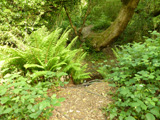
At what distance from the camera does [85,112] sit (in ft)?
5.57

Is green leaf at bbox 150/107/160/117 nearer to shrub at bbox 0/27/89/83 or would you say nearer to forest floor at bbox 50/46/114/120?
forest floor at bbox 50/46/114/120

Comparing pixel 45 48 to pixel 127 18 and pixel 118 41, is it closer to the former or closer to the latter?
pixel 127 18

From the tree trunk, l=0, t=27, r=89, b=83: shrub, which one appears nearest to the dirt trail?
l=0, t=27, r=89, b=83: shrub

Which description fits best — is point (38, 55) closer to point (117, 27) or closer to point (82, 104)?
point (82, 104)

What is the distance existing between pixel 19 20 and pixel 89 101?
111 inches

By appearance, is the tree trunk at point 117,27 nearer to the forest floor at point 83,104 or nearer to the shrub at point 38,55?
the shrub at point 38,55

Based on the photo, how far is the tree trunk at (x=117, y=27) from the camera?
4571 millimetres

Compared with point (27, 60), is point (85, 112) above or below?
below

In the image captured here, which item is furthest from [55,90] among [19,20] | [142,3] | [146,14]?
[142,3]

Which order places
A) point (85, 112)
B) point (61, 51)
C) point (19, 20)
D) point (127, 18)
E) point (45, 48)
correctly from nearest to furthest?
point (85, 112) → point (45, 48) → point (61, 51) → point (19, 20) → point (127, 18)

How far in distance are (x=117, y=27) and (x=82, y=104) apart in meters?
4.08

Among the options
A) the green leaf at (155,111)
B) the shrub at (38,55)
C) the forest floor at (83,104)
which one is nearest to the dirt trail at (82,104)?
the forest floor at (83,104)

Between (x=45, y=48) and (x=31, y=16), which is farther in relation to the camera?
(x=31, y=16)

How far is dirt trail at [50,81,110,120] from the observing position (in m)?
1.61
